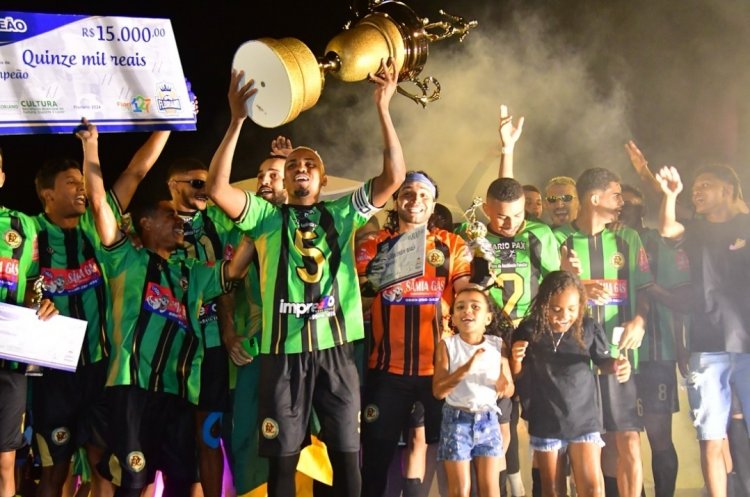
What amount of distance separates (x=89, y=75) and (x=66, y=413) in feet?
4.88

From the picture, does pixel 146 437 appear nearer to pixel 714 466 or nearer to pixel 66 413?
pixel 66 413

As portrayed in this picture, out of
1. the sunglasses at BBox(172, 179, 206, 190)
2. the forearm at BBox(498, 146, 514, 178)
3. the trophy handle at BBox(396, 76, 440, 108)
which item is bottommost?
the sunglasses at BBox(172, 179, 206, 190)

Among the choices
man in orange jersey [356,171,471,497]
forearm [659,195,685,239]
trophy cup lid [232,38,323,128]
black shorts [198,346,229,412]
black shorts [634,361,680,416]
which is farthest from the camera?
forearm [659,195,685,239]

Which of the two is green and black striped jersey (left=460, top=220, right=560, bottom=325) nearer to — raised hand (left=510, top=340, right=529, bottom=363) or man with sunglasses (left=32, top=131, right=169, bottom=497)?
raised hand (left=510, top=340, right=529, bottom=363)

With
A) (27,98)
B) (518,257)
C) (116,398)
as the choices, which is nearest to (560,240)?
(518,257)

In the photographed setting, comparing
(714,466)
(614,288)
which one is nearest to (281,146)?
(614,288)

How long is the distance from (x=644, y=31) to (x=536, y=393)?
2153 millimetres

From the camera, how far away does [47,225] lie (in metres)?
3.95

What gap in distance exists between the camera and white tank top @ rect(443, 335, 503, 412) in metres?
3.74

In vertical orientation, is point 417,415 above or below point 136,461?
above

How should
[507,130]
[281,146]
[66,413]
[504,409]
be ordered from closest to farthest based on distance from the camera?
[66,413] < [504,409] < [281,146] < [507,130]

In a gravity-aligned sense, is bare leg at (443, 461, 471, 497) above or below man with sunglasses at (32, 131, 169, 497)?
below

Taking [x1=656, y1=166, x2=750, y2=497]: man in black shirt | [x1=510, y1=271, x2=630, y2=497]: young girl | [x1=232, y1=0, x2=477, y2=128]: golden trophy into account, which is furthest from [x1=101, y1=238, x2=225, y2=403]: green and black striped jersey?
[x1=656, y1=166, x2=750, y2=497]: man in black shirt

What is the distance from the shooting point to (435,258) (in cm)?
396
